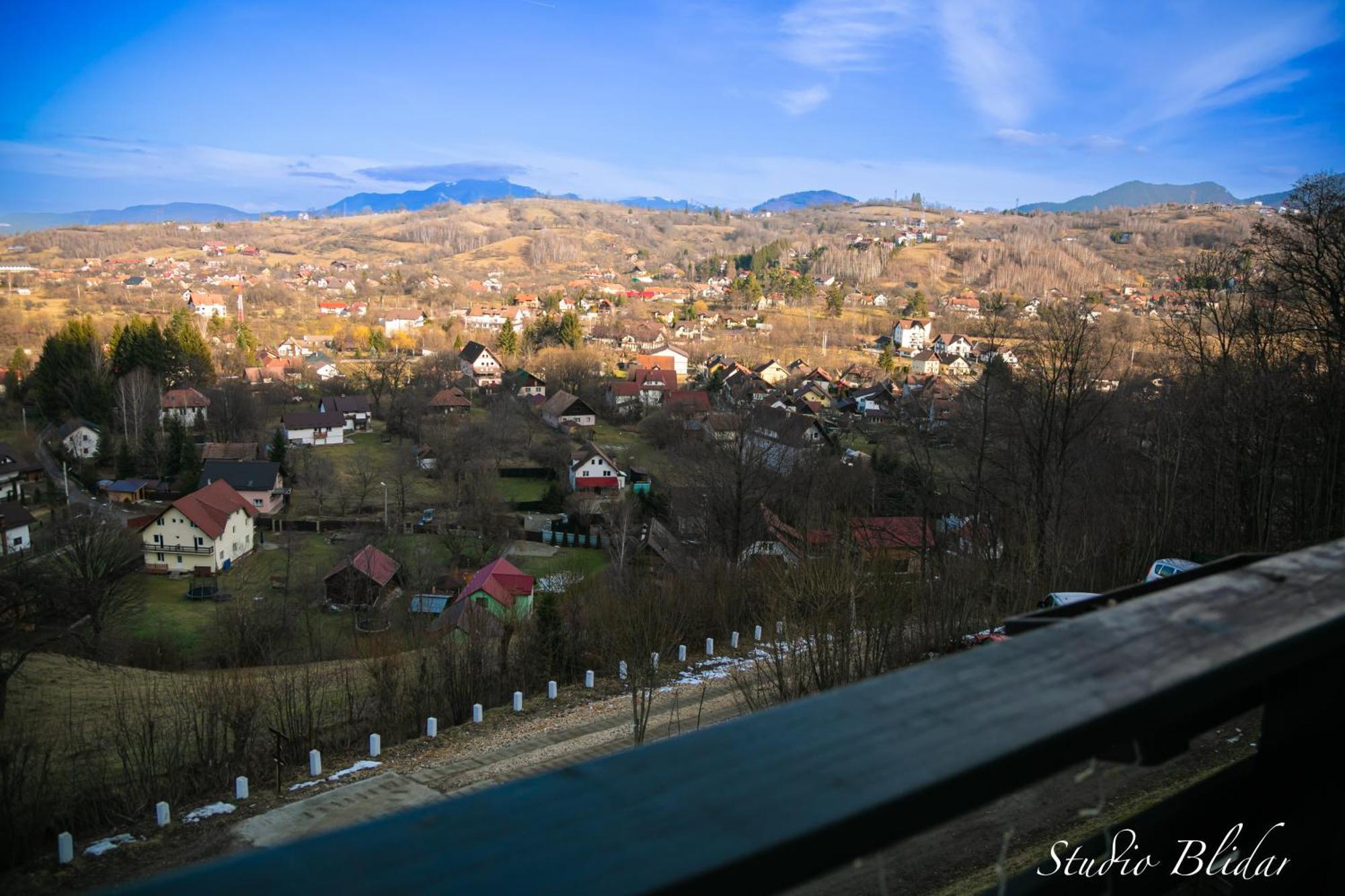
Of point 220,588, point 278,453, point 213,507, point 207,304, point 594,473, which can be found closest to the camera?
point 220,588

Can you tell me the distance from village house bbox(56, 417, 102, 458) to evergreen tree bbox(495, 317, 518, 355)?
21682mm

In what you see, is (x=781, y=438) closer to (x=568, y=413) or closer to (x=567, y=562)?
(x=567, y=562)

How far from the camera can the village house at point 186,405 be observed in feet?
112

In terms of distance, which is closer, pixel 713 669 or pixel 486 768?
pixel 486 768

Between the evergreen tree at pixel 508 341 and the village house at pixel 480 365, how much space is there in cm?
74

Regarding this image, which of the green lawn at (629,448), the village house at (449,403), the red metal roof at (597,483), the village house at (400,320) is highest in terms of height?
the village house at (400,320)

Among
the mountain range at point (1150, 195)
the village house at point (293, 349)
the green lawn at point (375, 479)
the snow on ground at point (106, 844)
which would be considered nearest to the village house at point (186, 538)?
the green lawn at point (375, 479)

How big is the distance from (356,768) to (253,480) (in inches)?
786

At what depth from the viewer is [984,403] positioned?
43.2ft

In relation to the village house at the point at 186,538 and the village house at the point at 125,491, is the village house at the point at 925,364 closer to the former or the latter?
the village house at the point at 186,538

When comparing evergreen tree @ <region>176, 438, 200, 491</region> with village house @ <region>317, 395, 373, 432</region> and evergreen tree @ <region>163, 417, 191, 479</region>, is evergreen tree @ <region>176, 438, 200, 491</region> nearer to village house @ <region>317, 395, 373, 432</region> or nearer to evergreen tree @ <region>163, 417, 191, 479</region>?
evergreen tree @ <region>163, 417, 191, 479</region>

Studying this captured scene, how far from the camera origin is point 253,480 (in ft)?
84.8

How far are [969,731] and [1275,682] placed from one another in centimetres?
48

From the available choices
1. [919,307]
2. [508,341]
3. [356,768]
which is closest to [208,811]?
[356,768]
